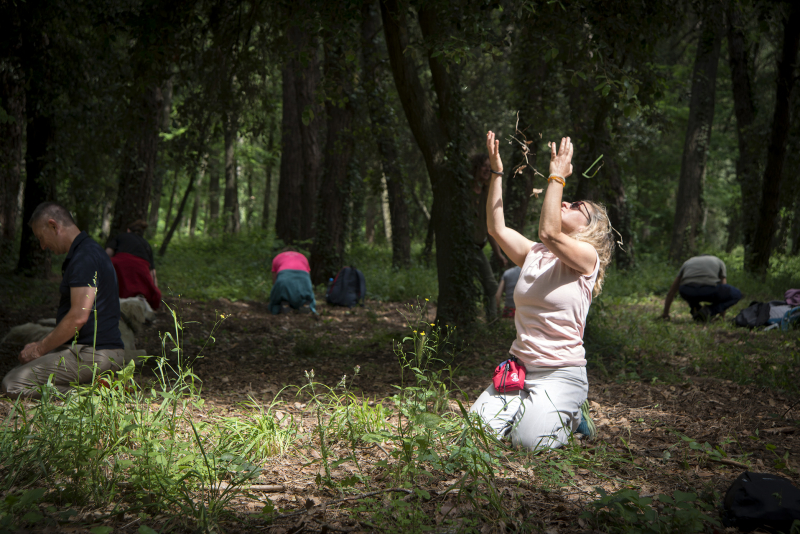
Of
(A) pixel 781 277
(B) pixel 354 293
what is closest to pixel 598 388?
(B) pixel 354 293

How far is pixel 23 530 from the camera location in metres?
2.24

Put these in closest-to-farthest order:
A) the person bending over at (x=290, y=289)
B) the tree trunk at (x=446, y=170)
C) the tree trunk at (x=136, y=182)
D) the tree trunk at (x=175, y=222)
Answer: the tree trunk at (x=446, y=170), the person bending over at (x=290, y=289), the tree trunk at (x=136, y=182), the tree trunk at (x=175, y=222)

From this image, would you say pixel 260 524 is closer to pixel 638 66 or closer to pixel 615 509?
pixel 615 509

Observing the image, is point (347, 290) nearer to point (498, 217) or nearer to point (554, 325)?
point (498, 217)

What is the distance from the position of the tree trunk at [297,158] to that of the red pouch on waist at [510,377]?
8647 mm

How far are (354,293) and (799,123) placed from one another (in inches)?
296

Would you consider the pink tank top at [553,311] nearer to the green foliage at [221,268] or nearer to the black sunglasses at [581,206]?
the black sunglasses at [581,206]

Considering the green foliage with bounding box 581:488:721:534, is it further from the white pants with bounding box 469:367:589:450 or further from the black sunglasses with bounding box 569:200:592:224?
the black sunglasses with bounding box 569:200:592:224

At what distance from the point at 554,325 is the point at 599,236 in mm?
623

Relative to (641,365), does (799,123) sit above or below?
above

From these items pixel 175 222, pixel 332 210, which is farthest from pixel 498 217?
pixel 175 222

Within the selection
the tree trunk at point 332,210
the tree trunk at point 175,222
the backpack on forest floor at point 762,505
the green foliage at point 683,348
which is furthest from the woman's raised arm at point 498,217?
the tree trunk at point 175,222

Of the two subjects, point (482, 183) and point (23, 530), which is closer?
point (23, 530)

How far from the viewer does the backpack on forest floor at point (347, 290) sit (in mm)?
9594
